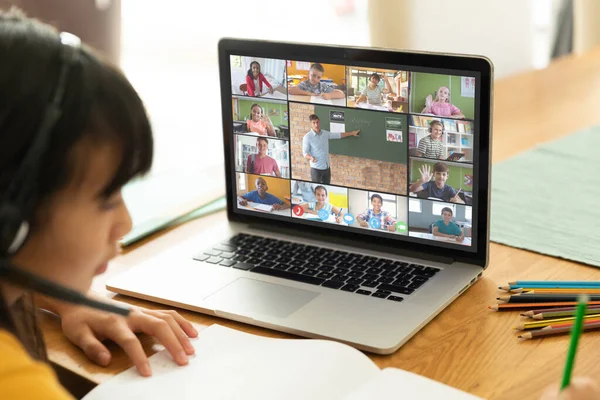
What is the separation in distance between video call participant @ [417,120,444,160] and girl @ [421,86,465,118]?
0.04 feet

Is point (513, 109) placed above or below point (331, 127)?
below

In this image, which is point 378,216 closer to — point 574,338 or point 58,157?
point 574,338

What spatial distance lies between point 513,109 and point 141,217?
2.72ft

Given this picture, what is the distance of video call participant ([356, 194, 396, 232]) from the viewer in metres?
1.11

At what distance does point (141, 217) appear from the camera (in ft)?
4.33

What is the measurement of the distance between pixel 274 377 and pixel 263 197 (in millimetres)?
390

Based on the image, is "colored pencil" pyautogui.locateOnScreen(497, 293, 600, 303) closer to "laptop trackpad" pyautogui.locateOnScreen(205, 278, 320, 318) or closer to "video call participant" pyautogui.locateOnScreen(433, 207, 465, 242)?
"video call participant" pyautogui.locateOnScreen(433, 207, 465, 242)

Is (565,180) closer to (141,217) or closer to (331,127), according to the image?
(331,127)

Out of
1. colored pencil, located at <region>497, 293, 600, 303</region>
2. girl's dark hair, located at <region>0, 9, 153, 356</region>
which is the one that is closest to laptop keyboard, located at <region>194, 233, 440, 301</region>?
colored pencil, located at <region>497, 293, 600, 303</region>

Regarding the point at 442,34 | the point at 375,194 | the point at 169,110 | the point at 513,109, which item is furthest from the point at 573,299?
the point at 169,110

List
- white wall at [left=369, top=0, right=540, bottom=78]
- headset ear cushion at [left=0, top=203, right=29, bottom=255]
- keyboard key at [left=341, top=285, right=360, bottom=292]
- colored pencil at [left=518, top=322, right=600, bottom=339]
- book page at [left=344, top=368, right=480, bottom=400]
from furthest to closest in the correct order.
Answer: white wall at [left=369, top=0, right=540, bottom=78]
keyboard key at [left=341, top=285, right=360, bottom=292]
colored pencil at [left=518, top=322, right=600, bottom=339]
book page at [left=344, top=368, right=480, bottom=400]
headset ear cushion at [left=0, top=203, right=29, bottom=255]

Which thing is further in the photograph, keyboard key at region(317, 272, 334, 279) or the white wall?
the white wall

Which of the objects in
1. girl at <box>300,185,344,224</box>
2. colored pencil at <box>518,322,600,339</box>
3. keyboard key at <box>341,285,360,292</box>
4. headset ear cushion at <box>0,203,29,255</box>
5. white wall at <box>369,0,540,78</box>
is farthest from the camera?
white wall at <box>369,0,540,78</box>

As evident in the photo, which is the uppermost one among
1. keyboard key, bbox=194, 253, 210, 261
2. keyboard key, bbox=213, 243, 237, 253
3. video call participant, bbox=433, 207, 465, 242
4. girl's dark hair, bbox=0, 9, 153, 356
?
girl's dark hair, bbox=0, 9, 153, 356
